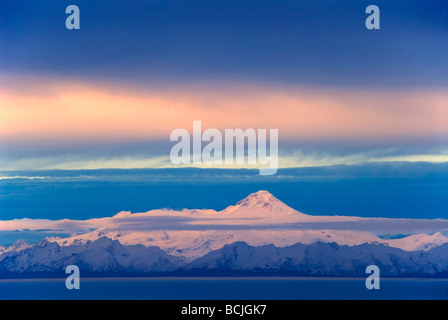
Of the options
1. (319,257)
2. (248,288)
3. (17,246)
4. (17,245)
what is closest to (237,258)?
(248,288)

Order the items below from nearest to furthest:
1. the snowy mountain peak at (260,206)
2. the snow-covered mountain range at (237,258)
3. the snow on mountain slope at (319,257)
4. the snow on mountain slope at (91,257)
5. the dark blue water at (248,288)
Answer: the snowy mountain peak at (260,206) < the dark blue water at (248,288) < the snow on mountain slope at (91,257) < the snow-covered mountain range at (237,258) < the snow on mountain slope at (319,257)

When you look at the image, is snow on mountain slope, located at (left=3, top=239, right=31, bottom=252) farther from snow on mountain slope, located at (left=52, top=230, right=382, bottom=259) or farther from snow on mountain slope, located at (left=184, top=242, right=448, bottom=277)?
snow on mountain slope, located at (left=184, top=242, right=448, bottom=277)

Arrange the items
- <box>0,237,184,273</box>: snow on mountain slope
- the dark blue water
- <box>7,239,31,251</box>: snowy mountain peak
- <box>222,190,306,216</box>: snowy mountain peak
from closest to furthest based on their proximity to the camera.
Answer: <box>222,190,306,216</box>: snowy mountain peak < <box>7,239,31,251</box>: snowy mountain peak < the dark blue water < <box>0,237,184,273</box>: snow on mountain slope

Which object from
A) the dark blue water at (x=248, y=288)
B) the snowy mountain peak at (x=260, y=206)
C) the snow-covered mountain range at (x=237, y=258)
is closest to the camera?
the snowy mountain peak at (x=260, y=206)

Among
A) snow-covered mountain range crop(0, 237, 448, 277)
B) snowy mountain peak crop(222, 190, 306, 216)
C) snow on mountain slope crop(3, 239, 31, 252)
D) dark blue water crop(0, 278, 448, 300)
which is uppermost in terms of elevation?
snowy mountain peak crop(222, 190, 306, 216)

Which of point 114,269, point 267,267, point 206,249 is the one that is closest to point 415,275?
point 267,267

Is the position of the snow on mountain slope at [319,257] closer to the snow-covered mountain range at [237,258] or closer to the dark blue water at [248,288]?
the snow-covered mountain range at [237,258]

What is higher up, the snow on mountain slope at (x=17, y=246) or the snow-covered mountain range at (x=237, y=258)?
the snow on mountain slope at (x=17, y=246)

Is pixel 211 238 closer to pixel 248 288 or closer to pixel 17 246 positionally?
pixel 248 288

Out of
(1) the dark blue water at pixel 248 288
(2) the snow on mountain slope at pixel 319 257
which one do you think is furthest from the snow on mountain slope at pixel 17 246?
(2) the snow on mountain slope at pixel 319 257

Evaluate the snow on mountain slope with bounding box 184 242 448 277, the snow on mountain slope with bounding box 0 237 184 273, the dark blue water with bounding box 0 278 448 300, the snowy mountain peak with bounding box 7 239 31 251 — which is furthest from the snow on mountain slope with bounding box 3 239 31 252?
the snow on mountain slope with bounding box 184 242 448 277
